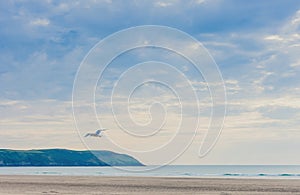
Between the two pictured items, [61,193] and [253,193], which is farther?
[253,193]

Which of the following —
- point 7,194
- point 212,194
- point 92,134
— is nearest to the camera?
point 92,134

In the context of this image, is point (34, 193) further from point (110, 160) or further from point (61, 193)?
point (110, 160)

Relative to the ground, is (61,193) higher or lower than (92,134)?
lower

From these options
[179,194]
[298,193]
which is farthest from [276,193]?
[179,194]

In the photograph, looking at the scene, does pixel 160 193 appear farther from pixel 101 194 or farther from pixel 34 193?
pixel 34 193

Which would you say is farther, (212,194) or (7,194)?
(212,194)

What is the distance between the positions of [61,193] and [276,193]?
2110 centimetres

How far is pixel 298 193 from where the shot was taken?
48781mm

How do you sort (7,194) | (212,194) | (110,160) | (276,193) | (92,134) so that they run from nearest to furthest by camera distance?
(92,134) → (7,194) → (212,194) → (276,193) → (110,160)

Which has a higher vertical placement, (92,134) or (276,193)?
(92,134)

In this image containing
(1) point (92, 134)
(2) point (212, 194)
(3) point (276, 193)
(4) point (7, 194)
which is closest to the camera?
(1) point (92, 134)

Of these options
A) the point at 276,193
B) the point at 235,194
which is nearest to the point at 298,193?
the point at 276,193

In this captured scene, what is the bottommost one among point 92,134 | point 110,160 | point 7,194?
point 7,194

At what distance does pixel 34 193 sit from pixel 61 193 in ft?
8.10
